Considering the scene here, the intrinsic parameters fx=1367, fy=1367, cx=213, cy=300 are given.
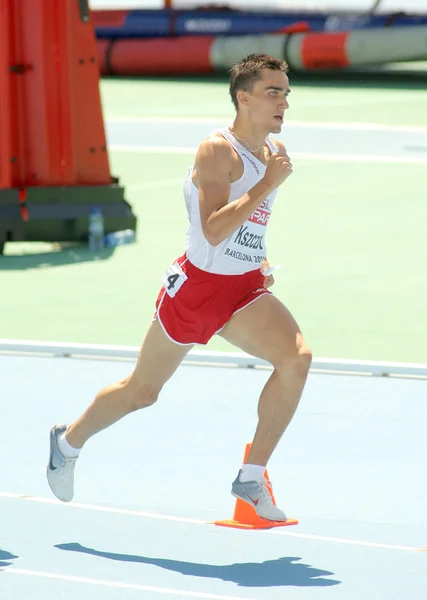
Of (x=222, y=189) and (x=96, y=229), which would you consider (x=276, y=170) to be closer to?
(x=222, y=189)

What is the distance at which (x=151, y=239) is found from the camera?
542 inches

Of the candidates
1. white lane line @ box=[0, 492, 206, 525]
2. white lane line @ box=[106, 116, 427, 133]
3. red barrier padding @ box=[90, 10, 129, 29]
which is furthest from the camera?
red barrier padding @ box=[90, 10, 129, 29]

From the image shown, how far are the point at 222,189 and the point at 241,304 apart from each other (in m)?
0.56

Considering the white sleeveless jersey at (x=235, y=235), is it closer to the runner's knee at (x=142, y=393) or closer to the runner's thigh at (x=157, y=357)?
the runner's thigh at (x=157, y=357)

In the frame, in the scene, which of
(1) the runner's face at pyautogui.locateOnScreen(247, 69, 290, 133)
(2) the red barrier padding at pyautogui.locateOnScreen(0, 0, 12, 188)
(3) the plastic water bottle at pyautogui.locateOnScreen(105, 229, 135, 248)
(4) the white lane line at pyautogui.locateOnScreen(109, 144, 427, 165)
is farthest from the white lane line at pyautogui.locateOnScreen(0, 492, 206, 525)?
(4) the white lane line at pyautogui.locateOnScreen(109, 144, 427, 165)

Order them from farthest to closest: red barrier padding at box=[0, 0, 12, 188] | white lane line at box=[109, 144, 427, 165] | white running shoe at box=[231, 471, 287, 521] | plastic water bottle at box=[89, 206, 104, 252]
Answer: white lane line at box=[109, 144, 427, 165], plastic water bottle at box=[89, 206, 104, 252], red barrier padding at box=[0, 0, 12, 188], white running shoe at box=[231, 471, 287, 521]

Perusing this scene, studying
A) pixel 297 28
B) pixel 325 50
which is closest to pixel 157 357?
pixel 325 50

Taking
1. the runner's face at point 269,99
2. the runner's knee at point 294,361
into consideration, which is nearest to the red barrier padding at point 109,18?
the runner's face at point 269,99

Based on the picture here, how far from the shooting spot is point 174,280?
19.7 feet

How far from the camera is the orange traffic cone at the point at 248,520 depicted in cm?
590

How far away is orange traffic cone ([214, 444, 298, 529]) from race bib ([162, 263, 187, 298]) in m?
0.77

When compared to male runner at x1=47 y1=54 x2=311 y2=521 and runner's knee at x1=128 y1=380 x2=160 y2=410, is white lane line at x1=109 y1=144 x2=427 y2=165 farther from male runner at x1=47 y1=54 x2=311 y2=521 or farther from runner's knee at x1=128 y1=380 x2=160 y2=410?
runner's knee at x1=128 y1=380 x2=160 y2=410

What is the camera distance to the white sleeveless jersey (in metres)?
5.91

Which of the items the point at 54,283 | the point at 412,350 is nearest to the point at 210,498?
the point at 412,350
